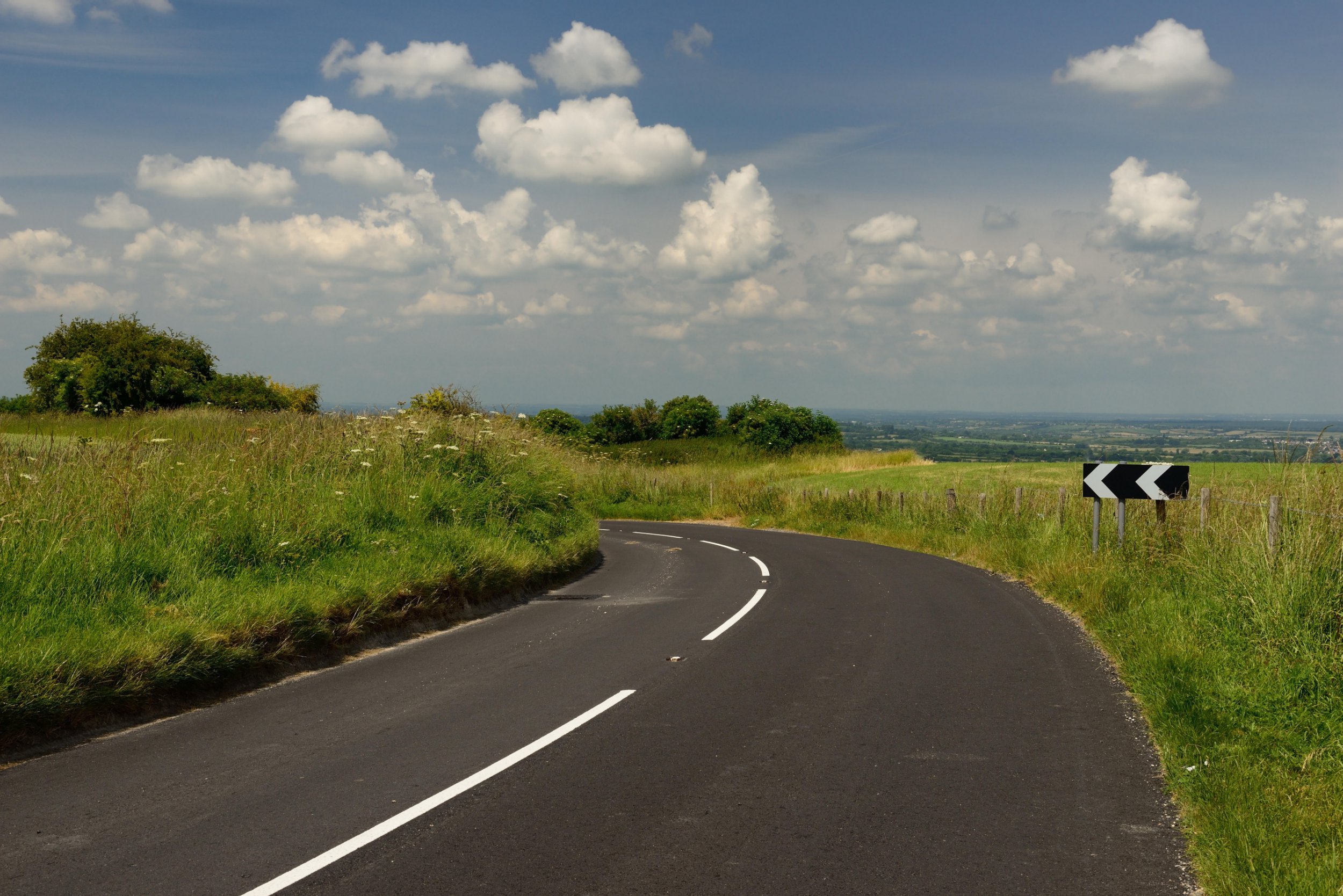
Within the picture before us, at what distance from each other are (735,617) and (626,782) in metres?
6.95

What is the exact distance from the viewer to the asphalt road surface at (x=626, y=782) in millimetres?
4645

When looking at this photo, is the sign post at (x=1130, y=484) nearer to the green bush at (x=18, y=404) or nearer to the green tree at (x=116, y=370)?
the green tree at (x=116, y=370)

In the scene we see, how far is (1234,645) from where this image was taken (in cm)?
857

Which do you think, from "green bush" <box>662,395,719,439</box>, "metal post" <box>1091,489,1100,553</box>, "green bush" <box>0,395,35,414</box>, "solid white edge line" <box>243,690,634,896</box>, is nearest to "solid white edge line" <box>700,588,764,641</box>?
"solid white edge line" <box>243,690,634,896</box>

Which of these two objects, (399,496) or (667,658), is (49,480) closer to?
(399,496)

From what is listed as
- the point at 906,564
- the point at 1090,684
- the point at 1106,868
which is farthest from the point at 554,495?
the point at 1106,868

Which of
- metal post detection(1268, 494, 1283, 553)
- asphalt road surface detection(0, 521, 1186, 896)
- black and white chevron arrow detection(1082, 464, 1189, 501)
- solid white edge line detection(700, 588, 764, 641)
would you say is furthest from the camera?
black and white chevron arrow detection(1082, 464, 1189, 501)

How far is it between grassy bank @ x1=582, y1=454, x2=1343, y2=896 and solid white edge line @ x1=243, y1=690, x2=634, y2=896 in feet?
13.2

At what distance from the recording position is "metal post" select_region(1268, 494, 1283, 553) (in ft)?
31.4

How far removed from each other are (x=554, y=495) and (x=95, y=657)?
12.7m

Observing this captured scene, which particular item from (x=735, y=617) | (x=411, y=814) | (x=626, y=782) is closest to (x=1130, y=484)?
(x=735, y=617)

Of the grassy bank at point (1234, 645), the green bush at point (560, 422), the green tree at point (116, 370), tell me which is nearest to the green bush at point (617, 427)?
the green bush at point (560, 422)

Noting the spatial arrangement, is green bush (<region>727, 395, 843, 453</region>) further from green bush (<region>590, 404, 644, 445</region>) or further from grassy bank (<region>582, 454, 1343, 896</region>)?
grassy bank (<region>582, 454, 1343, 896</region>)

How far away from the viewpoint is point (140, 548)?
9461 millimetres
